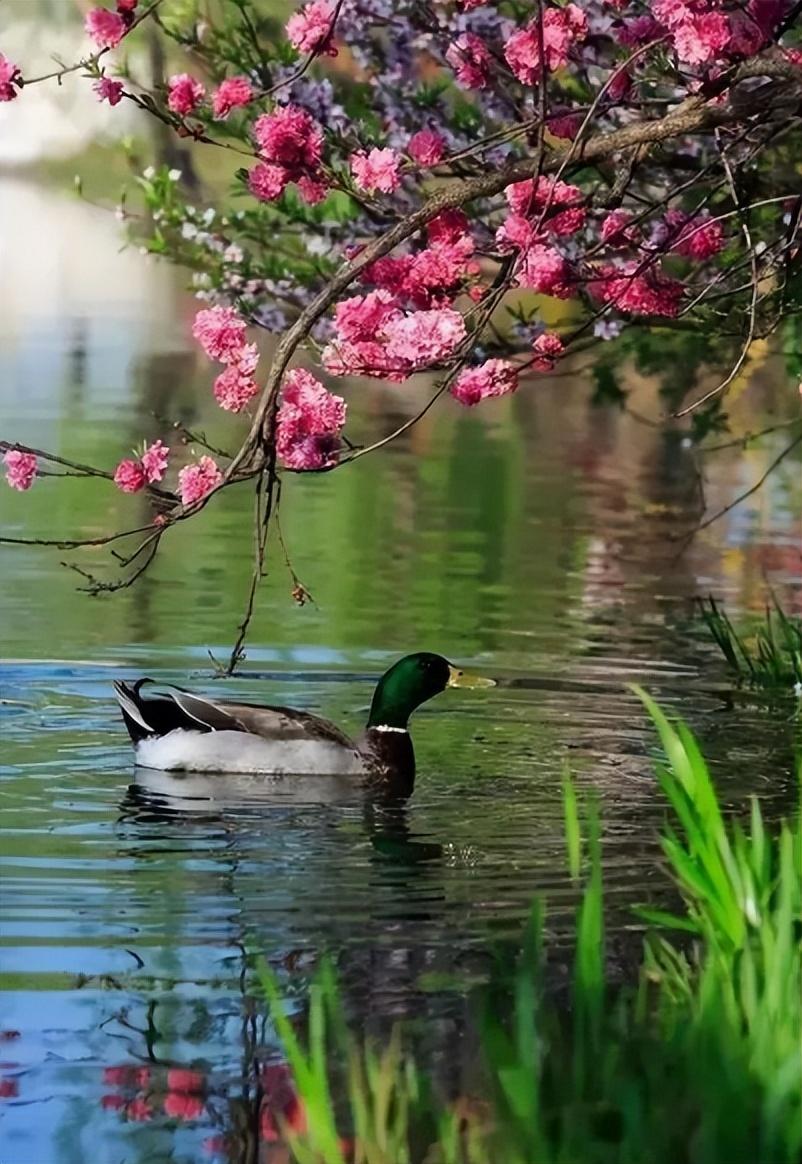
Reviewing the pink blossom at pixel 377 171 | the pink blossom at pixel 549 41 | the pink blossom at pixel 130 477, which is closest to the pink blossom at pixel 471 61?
the pink blossom at pixel 549 41

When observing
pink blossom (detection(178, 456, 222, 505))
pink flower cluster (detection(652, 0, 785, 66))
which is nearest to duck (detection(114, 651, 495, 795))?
pink blossom (detection(178, 456, 222, 505))

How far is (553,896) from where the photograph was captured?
877 cm

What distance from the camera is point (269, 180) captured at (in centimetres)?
945

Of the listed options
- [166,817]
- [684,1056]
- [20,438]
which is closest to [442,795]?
[166,817]

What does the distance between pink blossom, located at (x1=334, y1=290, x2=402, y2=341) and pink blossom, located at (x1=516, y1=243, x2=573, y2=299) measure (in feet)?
1.36

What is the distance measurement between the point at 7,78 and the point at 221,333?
1.05 metres

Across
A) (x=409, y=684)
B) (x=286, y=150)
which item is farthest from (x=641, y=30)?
(x=409, y=684)

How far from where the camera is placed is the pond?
7031 millimetres

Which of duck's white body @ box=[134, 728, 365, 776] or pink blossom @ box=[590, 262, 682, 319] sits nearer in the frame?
pink blossom @ box=[590, 262, 682, 319]

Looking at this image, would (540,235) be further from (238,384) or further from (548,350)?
(238,384)

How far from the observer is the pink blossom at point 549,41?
9203mm

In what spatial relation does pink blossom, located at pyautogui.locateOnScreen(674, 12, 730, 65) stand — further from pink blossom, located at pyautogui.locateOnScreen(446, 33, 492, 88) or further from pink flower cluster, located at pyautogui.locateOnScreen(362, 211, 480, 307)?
pink blossom, located at pyautogui.locateOnScreen(446, 33, 492, 88)

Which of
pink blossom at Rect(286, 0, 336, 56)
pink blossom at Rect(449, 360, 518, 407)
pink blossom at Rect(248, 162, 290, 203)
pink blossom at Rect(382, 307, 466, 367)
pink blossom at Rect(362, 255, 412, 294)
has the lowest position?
pink blossom at Rect(382, 307, 466, 367)

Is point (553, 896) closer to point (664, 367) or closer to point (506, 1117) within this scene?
point (506, 1117)
